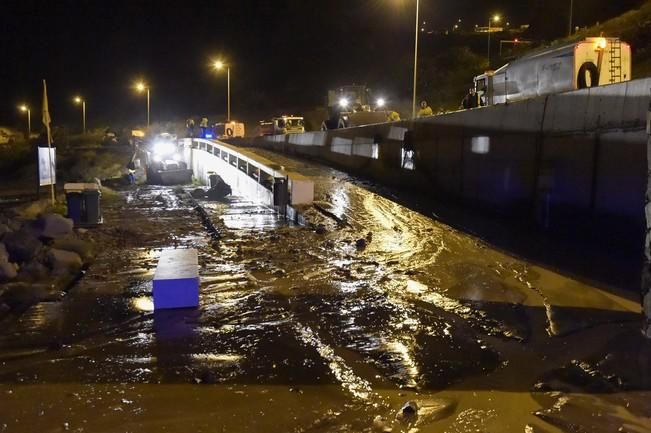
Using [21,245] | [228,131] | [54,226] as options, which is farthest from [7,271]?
[228,131]

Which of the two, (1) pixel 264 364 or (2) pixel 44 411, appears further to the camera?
(1) pixel 264 364

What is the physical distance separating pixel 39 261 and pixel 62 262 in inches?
17.0

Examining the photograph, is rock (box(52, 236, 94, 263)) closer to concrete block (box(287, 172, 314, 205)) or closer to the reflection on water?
the reflection on water

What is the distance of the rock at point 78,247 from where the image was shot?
13651 mm

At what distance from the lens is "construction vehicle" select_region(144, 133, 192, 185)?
34312mm

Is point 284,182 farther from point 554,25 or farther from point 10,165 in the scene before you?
point 554,25

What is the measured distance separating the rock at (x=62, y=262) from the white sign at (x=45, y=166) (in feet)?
28.2

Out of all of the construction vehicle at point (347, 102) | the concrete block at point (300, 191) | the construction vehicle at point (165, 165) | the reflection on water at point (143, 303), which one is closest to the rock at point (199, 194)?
the construction vehicle at point (165, 165)

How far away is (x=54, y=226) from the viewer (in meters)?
15.6

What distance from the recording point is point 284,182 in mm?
18812

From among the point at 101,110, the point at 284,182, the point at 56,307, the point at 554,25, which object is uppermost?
the point at 554,25

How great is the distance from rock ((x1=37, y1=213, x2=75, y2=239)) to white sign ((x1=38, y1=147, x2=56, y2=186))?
17.1ft

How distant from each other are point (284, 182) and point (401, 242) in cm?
596

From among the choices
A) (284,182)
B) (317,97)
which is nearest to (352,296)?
(284,182)
